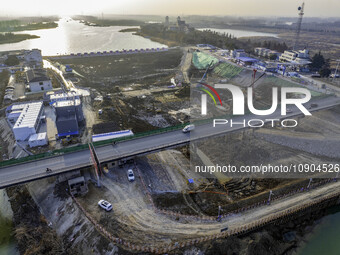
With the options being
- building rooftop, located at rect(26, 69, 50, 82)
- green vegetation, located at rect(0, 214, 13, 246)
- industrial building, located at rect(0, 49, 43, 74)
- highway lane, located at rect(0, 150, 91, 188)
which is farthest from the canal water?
industrial building, located at rect(0, 49, 43, 74)

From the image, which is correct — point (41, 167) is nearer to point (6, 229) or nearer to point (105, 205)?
point (6, 229)

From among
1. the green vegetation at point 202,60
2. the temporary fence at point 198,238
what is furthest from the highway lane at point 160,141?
the green vegetation at point 202,60

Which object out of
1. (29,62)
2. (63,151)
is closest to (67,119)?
(63,151)

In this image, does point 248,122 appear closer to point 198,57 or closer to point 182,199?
point 182,199

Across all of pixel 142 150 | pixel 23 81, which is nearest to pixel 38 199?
pixel 142 150

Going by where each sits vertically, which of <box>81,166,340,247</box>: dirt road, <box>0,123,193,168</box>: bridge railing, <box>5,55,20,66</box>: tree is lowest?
<box>81,166,340,247</box>: dirt road

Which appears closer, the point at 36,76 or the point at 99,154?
the point at 99,154

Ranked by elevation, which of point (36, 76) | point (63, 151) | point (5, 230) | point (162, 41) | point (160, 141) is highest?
point (162, 41)

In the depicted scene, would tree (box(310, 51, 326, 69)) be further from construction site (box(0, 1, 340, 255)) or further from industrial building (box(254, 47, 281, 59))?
construction site (box(0, 1, 340, 255))
